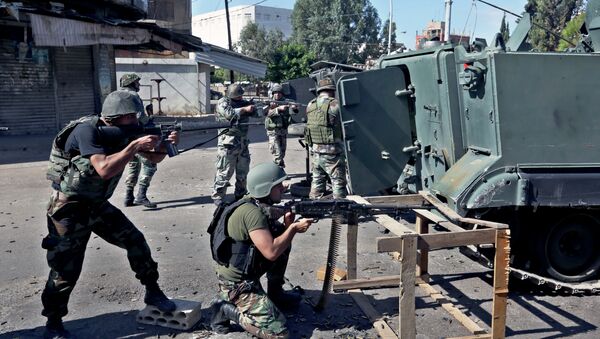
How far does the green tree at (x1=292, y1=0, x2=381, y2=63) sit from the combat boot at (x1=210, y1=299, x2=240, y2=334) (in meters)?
50.3

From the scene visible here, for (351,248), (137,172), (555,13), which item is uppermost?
→ (555,13)

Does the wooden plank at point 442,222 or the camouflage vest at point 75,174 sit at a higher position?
the camouflage vest at point 75,174

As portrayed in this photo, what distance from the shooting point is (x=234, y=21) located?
8225cm

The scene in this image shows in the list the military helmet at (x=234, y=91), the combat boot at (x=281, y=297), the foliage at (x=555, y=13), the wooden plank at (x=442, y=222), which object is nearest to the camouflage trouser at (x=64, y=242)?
the combat boot at (x=281, y=297)

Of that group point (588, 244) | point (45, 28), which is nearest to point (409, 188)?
point (588, 244)

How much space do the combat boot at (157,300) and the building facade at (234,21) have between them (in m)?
77.1

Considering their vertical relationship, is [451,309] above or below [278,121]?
below

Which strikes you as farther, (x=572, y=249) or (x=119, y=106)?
(x=572, y=249)

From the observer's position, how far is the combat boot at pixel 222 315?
4.18 metres

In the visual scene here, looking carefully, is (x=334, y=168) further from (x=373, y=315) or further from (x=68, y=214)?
(x=68, y=214)

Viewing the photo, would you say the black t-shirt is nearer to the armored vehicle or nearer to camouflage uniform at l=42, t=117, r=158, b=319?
camouflage uniform at l=42, t=117, r=158, b=319

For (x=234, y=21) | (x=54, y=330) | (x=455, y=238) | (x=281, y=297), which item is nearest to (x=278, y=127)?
(x=281, y=297)

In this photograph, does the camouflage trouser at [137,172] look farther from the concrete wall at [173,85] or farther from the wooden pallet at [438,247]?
the concrete wall at [173,85]

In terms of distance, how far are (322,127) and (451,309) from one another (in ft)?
11.1
